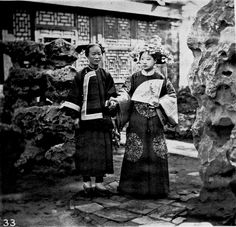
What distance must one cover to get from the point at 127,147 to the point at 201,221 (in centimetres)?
78

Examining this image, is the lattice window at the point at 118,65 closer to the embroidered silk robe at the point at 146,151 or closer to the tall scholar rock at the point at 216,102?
the embroidered silk robe at the point at 146,151

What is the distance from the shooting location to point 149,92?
255cm

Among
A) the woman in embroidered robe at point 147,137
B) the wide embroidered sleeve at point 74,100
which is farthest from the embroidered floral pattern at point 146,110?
the wide embroidered sleeve at point 74,100

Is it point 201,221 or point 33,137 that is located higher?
point 33,137

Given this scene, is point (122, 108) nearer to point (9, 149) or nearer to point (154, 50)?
point (154, 50)

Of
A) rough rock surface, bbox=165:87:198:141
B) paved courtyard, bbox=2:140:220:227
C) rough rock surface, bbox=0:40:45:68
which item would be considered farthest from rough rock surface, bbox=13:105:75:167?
rough rock surface, bbox=165:87:198:141

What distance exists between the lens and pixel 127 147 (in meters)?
2.58

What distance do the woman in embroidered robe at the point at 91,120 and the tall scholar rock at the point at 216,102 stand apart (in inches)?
27.6

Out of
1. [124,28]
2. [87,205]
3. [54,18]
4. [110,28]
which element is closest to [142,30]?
[124,28]

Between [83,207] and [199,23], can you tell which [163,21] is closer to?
[199,23]

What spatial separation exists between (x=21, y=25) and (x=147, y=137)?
65.7 inches

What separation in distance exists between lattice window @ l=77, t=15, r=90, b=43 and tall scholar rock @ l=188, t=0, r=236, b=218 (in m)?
1.52

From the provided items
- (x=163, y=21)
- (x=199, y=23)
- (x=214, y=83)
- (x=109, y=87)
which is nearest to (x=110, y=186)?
(x=109, y=87)

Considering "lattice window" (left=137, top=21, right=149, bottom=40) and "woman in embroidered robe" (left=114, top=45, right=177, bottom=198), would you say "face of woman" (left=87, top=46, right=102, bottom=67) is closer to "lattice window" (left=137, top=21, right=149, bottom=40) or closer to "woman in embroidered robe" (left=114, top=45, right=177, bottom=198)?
"woman in embroidered robe" (left=114, top=45, right=177, bottom=198)
